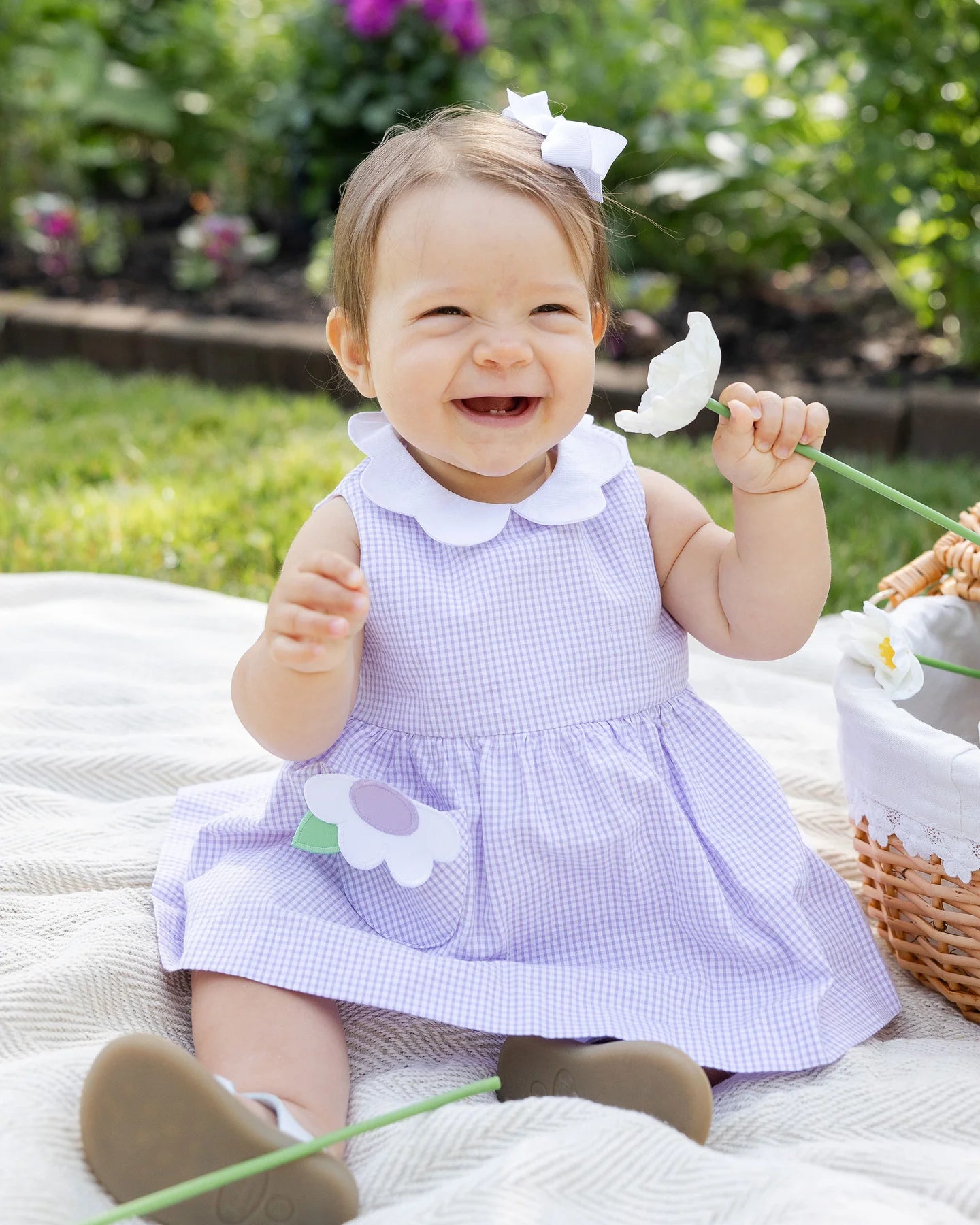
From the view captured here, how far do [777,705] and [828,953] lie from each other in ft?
2.30

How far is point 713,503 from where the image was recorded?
2.63 metres

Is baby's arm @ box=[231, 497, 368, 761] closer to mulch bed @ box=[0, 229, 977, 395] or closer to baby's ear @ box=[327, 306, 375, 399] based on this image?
baby's ear @ box=[327, 306, 375, 399]

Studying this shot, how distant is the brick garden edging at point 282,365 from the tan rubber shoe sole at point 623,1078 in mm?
2011

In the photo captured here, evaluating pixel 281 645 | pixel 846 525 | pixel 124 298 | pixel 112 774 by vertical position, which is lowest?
pixel 124 298

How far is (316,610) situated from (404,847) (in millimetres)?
259

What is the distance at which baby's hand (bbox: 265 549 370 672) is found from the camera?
3.94 feet

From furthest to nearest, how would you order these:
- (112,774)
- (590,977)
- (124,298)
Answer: (124,298)
(112,774)
(590,977)

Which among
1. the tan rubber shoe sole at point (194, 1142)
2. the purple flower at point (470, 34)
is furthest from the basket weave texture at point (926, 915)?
the purple flower at point (470, 34)

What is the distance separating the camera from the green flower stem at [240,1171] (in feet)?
3.27

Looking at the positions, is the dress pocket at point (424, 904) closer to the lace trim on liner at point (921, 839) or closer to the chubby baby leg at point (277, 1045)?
the chubby baby leg at point (277, 1045)

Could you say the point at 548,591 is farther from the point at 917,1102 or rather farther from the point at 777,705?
the point at 777,705

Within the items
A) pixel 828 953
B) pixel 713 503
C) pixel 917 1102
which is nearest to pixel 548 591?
pixel 828 953

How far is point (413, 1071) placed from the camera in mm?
1282

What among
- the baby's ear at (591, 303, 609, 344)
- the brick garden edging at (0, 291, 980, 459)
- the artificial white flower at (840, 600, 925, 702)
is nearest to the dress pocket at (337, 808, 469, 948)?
the artificial white flower at (840, 600, 925, 702)
